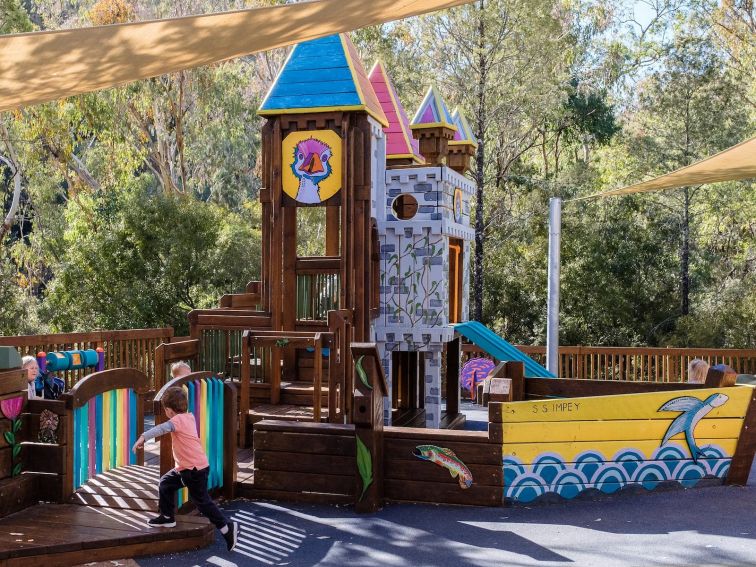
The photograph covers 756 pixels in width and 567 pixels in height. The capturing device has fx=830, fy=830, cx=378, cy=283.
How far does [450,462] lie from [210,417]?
6.78ft

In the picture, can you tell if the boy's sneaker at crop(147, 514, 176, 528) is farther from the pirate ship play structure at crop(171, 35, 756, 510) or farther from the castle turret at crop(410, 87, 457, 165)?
the castle turret at crop(410, 87, 457, 165)

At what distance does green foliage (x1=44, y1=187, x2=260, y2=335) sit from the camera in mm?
18984

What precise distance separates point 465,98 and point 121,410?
15695mm

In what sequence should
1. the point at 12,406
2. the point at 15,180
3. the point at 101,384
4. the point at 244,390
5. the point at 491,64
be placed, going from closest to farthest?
the point at 12,406
the point at 101,384
the point at 244,390
the point at 491,64
the point at 15,180

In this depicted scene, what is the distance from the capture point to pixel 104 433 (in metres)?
6.87

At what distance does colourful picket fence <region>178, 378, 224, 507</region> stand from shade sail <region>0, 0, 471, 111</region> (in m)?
2.48

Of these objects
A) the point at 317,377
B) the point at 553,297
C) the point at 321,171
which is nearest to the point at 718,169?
the point at 553,297

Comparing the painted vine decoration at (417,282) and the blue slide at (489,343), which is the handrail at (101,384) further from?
the blue slide at (489,343)

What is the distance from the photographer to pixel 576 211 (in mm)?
20484

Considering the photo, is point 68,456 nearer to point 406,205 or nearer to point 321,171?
point 321,171

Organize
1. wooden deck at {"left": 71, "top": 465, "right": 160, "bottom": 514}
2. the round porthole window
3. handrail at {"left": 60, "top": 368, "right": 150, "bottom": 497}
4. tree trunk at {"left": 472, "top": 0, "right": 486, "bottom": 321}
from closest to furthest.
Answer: wooden deck at {"left": 71, "top": 465, "right": 160, "bottom": 514} < handrail at {"left": 60, "top": 368, "right": 150, "bottom": 497} < the round porthole window < tree trunk at {"left": 472, "top": 0, "right": 486, "bottom": 321}

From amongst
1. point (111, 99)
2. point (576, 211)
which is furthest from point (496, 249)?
point (111, 99)

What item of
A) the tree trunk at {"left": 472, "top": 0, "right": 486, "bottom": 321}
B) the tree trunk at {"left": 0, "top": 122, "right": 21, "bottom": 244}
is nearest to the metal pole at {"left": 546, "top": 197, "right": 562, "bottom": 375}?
the tree trunk at {"left": 472, "top": 0, "right": 486, "bottom": 321}

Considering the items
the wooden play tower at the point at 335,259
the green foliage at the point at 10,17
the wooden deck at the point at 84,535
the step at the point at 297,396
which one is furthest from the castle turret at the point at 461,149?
the green foliage at the point at 10,17
